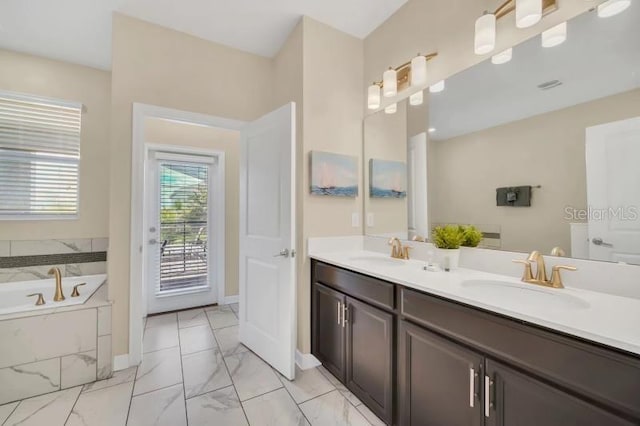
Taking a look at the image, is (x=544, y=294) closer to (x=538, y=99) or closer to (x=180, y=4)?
(x=538, y=99)

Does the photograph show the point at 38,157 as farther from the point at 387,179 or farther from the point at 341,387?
the point at 341,387

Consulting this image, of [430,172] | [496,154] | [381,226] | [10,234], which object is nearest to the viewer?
[496,154]

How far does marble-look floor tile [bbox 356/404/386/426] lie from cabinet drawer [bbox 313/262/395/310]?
27.2 inches

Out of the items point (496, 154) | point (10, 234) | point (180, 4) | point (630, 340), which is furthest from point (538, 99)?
point (10, 234)

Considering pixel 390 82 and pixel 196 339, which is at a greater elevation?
pixel 390 82

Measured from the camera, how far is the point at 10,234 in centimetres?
255

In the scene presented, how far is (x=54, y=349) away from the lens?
6.25 feet

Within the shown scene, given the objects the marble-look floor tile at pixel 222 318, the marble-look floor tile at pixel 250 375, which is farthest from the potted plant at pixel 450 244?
the marble-look floor tile at pixel 222 318

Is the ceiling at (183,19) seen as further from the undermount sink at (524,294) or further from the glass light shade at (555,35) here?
the undermount sink at (524,294)

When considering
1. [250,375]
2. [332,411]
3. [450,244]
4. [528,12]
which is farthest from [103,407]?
[528,12]

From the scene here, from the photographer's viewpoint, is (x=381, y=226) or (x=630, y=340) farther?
(x=381, y=226)

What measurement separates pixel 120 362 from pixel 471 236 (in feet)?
8.90

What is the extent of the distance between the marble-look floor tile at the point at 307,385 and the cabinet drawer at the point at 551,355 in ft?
3.60

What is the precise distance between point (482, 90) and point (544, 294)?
3.86 ft
